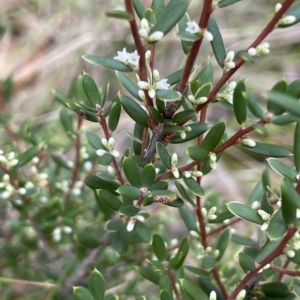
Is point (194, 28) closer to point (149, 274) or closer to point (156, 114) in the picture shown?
point (156, 114)

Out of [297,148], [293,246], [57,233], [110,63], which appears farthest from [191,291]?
[57,233]

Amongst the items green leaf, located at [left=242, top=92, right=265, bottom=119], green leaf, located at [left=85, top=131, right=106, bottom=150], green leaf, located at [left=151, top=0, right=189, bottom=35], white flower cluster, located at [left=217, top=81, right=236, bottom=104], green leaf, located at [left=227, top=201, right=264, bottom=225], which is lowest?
green leaf, located at [left=227, top=201, right=264, bottom=225]

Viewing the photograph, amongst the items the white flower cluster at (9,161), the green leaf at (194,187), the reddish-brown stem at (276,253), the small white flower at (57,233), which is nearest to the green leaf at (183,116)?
the green leaf at (194,187)

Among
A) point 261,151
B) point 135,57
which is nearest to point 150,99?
point 135,57

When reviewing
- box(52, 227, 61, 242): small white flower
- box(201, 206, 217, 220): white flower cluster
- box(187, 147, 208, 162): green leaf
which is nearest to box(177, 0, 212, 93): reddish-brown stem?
box(187, 147, 208, 162): green leaf

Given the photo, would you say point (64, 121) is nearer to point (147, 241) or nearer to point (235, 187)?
point (147, 241)

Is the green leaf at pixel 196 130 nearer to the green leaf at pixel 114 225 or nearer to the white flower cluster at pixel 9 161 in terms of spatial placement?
the green leaf at pixel 114 225

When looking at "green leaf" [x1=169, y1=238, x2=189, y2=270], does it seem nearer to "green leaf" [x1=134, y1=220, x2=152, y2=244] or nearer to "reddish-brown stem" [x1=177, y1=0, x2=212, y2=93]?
"green leaf" [x1=134, y1=220, x2=152, y2=244]
